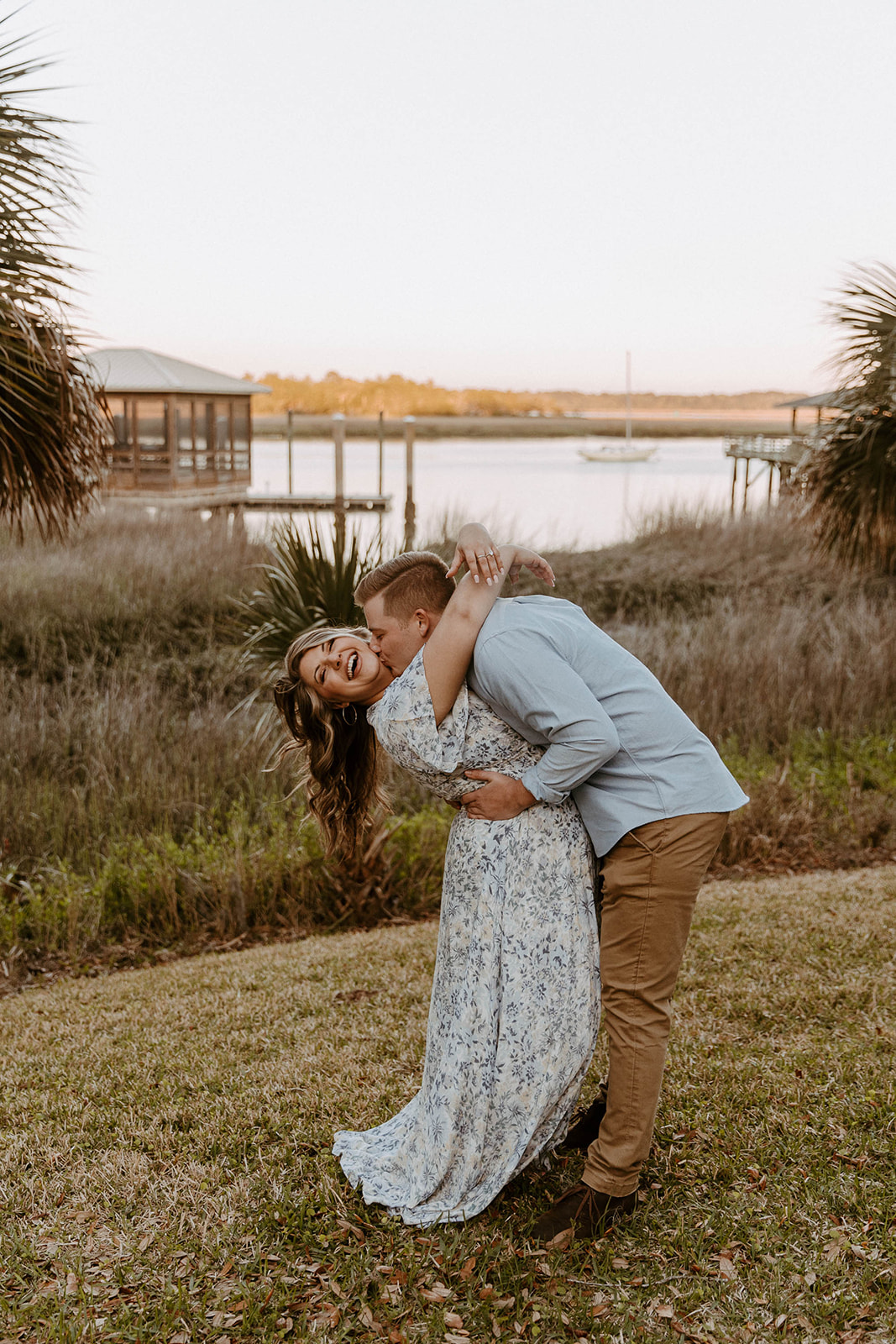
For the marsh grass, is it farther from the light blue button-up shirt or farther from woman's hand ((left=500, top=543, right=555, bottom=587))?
the light blue button-up shirt

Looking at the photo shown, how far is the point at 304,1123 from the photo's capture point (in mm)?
3576

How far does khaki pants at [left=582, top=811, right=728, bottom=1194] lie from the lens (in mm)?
2641

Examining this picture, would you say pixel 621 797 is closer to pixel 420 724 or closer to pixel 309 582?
pixel 420 724

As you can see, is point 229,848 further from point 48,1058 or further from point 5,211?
point 5,211

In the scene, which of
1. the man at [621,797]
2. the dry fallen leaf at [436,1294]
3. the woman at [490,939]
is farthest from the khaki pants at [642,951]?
the dry fallen leaf at [436,1294]

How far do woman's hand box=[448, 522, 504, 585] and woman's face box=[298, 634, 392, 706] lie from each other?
0.35m

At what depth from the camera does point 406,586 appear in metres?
2.70

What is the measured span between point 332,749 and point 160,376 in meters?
29.7

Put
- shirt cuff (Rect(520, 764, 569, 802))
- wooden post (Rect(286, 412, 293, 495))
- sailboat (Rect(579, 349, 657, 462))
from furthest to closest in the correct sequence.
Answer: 1. sailboat (Rect(579, 349, 657, 462))
2. wooden post (Rect(286, 412, 293, 495))
3. shirt cuff (Rect(520, 764, 569, 802))

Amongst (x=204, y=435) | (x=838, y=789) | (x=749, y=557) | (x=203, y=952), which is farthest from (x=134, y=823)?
(x=204, y=435)

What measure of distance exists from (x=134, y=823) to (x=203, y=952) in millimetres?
1509

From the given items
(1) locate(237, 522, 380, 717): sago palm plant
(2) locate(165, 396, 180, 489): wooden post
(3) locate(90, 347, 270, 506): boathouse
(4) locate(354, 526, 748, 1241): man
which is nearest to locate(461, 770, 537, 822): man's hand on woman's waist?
(4) locate(354, 526, 748, 1241): man

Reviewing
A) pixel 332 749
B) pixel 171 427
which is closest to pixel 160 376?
pixel 171 427

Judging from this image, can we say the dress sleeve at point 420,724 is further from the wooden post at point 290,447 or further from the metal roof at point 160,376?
the wooden post at point 290,447
